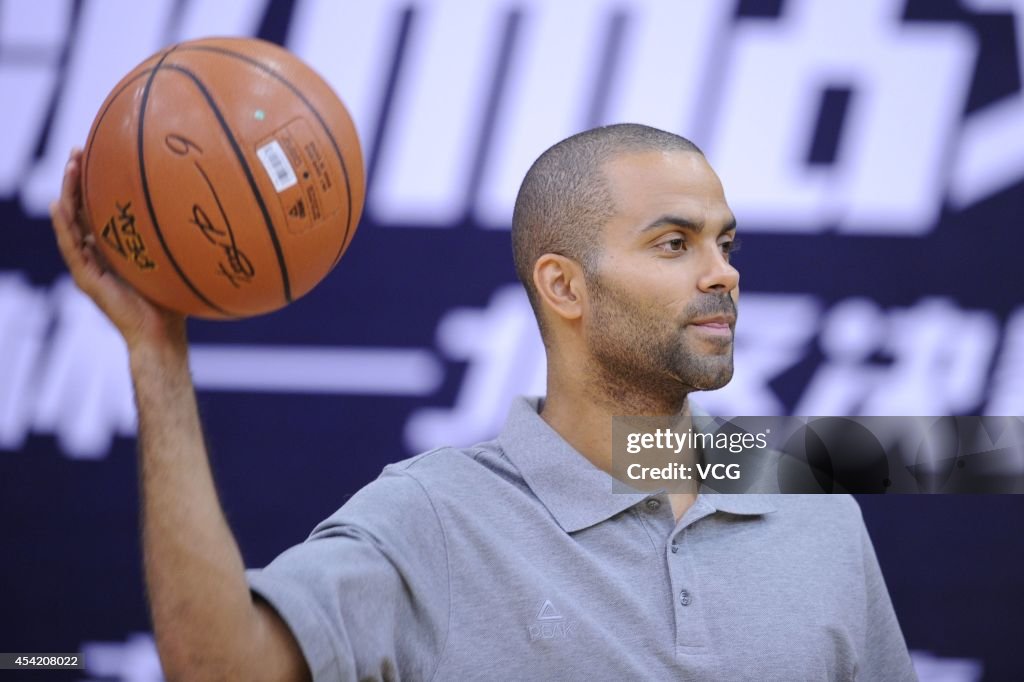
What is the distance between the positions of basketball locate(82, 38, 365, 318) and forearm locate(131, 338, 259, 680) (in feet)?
0.42

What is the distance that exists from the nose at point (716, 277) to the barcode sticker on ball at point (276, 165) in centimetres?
56

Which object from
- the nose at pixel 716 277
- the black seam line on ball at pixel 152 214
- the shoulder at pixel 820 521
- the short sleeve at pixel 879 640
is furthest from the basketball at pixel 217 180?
the short sleeve at pixel 879 640

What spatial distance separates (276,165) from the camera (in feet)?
4.08

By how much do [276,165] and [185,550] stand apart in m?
0.41

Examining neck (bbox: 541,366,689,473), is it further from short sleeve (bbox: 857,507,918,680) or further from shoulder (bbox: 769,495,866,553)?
short sleeve (bbox: 857,507,918,680)

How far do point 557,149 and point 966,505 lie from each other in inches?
48.3

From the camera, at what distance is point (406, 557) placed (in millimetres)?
1318

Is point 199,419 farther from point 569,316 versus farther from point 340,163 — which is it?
point 569,316

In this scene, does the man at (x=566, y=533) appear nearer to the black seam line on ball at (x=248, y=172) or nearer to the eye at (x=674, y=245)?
the eye at (x=674, y=245)

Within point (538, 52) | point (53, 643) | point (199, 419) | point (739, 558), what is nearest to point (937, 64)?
point (538, 52)

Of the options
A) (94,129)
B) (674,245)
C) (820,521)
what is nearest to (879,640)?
(820,521)

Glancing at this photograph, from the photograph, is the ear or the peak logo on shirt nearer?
the peak logo on shirt

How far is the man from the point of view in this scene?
1.13 metres

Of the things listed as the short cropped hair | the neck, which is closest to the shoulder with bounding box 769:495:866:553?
the neck
